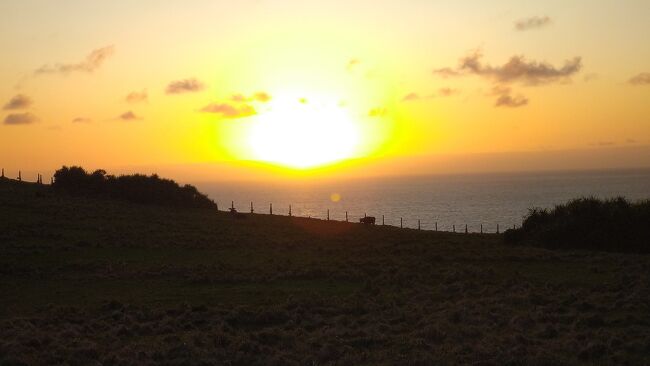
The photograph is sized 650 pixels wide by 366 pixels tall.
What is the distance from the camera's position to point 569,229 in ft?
129

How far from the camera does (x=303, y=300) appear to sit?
20.3m

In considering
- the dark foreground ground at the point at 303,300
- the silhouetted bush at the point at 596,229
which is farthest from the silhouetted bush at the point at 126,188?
the silhouetted bush at the point at 596,229

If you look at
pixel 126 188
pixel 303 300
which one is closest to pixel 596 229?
pixel 303 300

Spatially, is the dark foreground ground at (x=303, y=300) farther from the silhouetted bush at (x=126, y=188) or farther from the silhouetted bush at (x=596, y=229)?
the silhouetted bush at (x=126, y=188)

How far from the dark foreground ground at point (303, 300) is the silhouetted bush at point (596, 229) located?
13.7ft

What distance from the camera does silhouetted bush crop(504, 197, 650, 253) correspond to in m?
37.6

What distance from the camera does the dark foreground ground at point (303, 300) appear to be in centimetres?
1345

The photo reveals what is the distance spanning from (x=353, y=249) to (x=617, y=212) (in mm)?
17735

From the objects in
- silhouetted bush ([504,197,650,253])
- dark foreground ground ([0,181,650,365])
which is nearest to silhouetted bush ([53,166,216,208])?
dark foreground ground ([0,181,650,365])

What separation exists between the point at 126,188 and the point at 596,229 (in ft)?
152

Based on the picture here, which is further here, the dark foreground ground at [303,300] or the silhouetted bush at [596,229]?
the silhouetted bush at [596,229]

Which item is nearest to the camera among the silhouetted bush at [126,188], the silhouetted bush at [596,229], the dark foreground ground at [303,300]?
the dark foreground ground at [303,300]

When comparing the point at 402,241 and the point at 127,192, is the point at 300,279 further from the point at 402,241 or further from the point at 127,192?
the point at 127,192

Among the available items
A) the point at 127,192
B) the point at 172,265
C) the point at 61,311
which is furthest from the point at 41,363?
the point at 127,192
